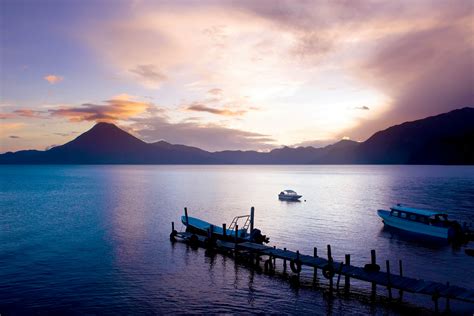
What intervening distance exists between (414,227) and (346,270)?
31.6 m

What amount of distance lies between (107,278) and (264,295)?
1481 centimetres

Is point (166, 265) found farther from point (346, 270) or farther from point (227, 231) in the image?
point (346, 270)

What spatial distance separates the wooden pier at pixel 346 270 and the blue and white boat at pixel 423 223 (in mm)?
24944

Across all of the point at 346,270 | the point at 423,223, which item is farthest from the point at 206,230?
the point at 423,223

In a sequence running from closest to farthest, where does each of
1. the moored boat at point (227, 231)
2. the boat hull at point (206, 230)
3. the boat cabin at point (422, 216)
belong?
the moored boat at point (227, 231) → the boat hull at point (206, 230) → the boat cabin at point (422, 216)

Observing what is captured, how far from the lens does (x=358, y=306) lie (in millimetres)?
29016

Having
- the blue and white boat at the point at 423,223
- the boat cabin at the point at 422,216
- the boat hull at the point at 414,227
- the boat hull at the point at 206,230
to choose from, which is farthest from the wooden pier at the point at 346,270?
the boat cabin at the point at 422,216

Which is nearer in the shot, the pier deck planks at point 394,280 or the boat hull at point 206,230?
the pier deck planks at point 394,280

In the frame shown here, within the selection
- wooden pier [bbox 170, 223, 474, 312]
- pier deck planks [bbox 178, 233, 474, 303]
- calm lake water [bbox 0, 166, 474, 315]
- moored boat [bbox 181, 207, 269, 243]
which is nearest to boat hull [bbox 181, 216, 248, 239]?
moored boat [bbox 181, 207, 269, 243]

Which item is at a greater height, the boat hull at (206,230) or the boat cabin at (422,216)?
the boat cabin at (422,216)

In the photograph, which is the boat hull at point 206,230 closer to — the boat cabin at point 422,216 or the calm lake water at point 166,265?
the calm lake water at point 166,265

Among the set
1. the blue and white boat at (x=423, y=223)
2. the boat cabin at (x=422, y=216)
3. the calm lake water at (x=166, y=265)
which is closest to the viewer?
the calm lake water at (x=166, y=265)

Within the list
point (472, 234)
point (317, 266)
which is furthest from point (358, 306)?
point (472, 234)

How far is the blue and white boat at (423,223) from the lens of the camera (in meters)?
53.2
